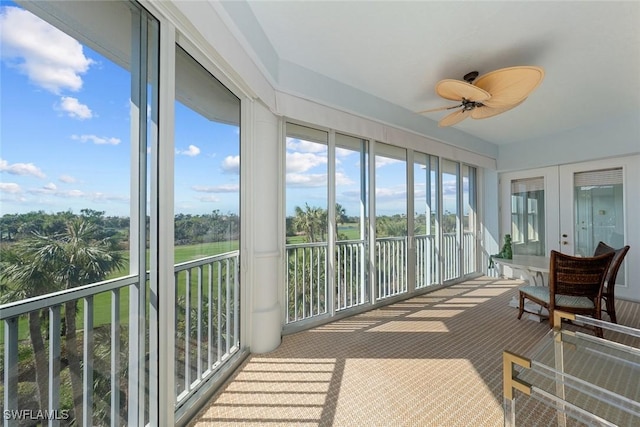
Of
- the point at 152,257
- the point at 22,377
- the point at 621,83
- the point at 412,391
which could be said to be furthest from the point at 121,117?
the point at 621,83

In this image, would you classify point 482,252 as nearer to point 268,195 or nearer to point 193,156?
point 268,195

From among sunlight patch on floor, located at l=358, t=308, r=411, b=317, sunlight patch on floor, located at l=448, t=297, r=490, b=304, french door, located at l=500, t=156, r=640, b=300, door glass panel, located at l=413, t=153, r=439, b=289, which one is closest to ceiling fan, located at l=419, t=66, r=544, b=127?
door glass panel, located at l=413, t=153, r=439, b=289

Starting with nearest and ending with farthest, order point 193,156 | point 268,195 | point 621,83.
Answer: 1. point 193,156
2. point 268,195
3. point 621,83

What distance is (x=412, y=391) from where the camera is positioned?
Answer: 1.81 metres

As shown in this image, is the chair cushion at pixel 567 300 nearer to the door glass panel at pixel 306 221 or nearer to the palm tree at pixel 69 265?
the door glass panel at pixel 306 221

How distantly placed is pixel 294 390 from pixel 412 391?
799mm

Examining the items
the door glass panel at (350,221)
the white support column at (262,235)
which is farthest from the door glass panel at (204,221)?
the door glass panel at (350,221)

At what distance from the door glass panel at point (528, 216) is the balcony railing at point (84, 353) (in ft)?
18.4

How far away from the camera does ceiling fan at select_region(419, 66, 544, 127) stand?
1.94m

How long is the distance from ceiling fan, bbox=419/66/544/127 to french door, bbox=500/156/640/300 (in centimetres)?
288

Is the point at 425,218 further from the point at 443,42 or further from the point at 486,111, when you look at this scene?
the point at 443,42

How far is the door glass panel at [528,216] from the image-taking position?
4.73m

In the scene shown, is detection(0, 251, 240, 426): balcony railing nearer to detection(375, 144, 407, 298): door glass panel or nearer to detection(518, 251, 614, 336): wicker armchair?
detection(375, 144, 407, 298): door glass panel

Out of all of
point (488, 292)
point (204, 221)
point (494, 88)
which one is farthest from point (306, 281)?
point (488, 292)
